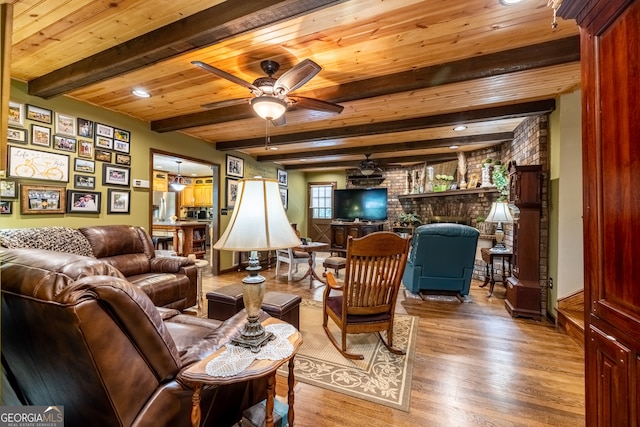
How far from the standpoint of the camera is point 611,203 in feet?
3.01

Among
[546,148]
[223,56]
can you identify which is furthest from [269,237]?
[546,148]

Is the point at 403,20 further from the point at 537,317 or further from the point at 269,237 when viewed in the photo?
the point at 537,317

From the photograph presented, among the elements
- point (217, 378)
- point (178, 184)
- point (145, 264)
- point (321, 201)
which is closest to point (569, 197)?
point (217, 378)

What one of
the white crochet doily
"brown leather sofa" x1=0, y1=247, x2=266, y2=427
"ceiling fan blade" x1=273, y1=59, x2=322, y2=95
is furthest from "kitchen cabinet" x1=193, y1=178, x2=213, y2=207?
the white crochet doily

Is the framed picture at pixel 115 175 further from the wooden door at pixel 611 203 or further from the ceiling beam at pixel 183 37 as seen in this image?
the wooden door at pixel 611 203

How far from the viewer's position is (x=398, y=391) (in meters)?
1.82

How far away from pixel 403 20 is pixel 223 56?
1.40 meters

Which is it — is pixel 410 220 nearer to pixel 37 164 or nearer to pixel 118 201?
pixel 118 201

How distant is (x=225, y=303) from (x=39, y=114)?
111 inches

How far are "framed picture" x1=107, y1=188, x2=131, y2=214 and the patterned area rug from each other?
2.91 meters

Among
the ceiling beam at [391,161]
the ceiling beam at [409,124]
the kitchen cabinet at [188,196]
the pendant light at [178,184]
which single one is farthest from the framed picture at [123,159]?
the kitchen cabinet at [188,196]

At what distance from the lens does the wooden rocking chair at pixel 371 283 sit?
2082 mm

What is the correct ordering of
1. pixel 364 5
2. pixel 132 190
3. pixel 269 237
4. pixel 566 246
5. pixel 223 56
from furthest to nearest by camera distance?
pixel 132 190 < pixel 566 246 < pixel 223 56 < pixel 364 5 < pixel 269 237

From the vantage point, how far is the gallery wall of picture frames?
266cm
